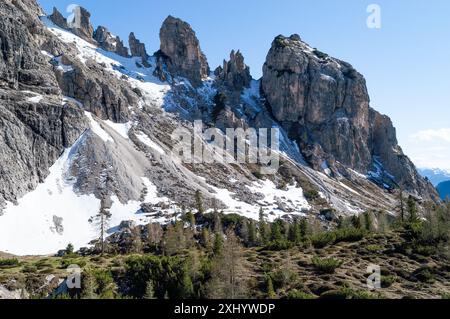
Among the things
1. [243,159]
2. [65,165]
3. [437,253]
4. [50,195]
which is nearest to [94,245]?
[50,195]

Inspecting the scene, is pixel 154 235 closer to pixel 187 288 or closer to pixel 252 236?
pixel 252 236

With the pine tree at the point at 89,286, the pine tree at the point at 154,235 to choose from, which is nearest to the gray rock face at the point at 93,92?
the pine tree at the point at 154,235

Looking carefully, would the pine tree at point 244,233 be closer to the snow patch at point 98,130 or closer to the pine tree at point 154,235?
the pine tree at point 154,235

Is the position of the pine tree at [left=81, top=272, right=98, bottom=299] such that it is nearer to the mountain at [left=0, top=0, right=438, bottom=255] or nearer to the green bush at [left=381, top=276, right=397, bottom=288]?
the green bush at [left=381, top=276, right=397, bottom=288]

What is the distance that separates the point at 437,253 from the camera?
53500mm

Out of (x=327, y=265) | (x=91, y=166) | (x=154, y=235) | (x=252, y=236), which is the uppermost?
(x=91, y=166)

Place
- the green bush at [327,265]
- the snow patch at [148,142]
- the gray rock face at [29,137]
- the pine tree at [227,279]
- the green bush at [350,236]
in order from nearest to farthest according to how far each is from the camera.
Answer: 1. the pine tree at [227,279]
2. the green bush at [327,265]
3. the green bush at [350,236]
4. the gray rock face at [29,137]
5. the snow patch at [148,142]

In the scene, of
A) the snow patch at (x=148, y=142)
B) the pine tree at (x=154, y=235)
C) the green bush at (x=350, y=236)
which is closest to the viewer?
the green bush at (x=350, y=236)

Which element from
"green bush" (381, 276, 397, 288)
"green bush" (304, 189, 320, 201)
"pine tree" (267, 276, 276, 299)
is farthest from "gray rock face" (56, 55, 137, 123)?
"green bush" (381, 276, 397, 288)

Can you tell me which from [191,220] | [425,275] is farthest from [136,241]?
[425,275]

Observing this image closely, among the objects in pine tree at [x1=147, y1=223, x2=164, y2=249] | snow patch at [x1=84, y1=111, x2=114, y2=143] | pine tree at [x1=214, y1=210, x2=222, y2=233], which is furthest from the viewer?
snow patch at [x1=84, y1=111, x2=114, y2=143]

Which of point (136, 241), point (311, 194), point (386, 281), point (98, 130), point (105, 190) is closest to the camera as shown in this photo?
point (386, 281)

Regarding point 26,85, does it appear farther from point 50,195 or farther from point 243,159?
point 243,159
